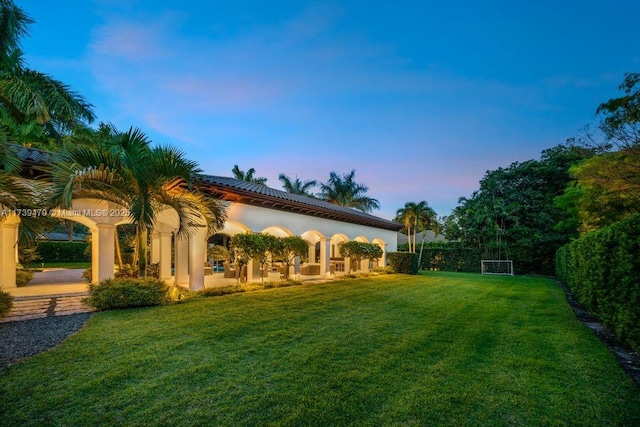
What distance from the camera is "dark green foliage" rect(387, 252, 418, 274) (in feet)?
73.6

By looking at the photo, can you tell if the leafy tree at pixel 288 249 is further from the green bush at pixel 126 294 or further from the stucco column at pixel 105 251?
the stucco column at pixel 105 251

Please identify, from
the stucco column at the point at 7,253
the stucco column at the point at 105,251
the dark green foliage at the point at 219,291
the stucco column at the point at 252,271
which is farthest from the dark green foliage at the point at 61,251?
the dark green foliage at the point at 219,291

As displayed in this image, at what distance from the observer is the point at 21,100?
10047 millimetres

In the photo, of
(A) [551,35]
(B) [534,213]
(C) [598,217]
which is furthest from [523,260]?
(A) [551,35]

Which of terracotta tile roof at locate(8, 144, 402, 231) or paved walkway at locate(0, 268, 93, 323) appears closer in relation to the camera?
paved walkway at locate(0, 268, 93, 323)

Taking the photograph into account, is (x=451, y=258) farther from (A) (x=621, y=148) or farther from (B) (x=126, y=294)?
(B) (x=126, y=294)

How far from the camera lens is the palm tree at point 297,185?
36.2 meters

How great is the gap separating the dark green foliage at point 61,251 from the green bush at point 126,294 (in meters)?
26.1

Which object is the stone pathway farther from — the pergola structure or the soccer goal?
the soccer goal

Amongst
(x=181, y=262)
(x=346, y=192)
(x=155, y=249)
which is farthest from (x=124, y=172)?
(x=346, y=192)

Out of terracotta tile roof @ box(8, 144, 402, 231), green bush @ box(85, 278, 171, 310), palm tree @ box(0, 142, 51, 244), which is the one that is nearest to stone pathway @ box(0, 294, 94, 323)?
green bush @ box(85, 278, 171, 310)

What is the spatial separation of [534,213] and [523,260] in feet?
14.0

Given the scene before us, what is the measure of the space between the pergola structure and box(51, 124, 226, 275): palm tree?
103 cm

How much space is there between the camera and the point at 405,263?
22.5 m
